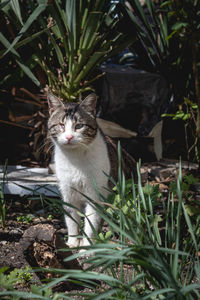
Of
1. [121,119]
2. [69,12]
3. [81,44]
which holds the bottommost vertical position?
[121,119]

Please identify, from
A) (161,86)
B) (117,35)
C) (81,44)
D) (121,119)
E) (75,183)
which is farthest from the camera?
(161,86)

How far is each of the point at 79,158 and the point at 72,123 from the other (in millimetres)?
207

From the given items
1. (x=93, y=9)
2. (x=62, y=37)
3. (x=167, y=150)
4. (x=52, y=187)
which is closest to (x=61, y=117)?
(x=52, y=187)

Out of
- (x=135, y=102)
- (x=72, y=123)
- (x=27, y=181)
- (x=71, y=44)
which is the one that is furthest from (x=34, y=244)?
(x=135, y=102)

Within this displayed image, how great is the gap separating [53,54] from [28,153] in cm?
138

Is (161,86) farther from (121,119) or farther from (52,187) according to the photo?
(52,187)

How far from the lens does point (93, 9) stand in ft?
9.14

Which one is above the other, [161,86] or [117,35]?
[117,35]

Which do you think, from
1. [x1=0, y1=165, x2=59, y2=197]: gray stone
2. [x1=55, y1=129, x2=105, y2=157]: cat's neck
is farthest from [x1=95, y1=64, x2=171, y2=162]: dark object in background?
[x1=55, y1=129, x2=105, y2=157]: cat's neck

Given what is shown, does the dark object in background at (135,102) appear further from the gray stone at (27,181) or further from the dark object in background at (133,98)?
the gray stone at (27,181)

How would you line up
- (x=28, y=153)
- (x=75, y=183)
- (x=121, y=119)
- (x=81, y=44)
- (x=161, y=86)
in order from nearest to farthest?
(x=75, y=183) < (x=81, y=44) < (x=121, y=119) < (x=161, y=86) < (x=28, y=153)

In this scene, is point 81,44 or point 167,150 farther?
point 167,150

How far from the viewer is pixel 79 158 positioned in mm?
1891

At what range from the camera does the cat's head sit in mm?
1854
